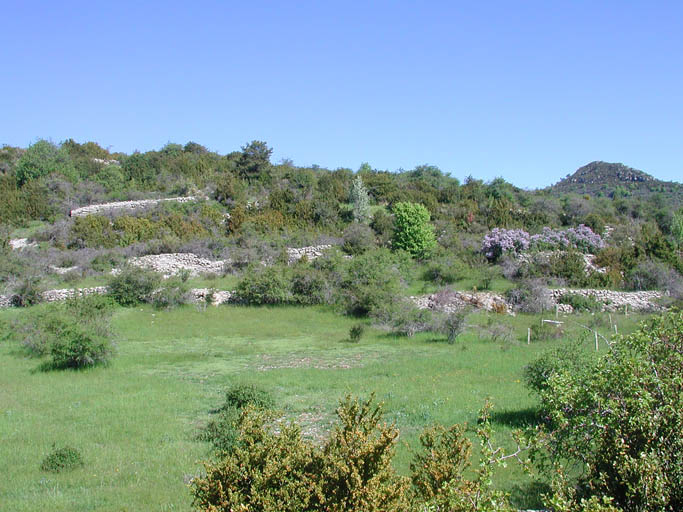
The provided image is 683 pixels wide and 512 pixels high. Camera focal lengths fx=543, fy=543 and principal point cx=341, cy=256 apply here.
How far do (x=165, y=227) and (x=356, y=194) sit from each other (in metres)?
13.1

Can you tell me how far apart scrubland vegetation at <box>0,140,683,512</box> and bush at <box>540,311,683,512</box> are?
24mm

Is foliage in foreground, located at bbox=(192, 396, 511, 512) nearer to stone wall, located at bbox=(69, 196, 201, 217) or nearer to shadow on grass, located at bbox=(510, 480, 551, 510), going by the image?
shadow on grass, located at bbox=(510, 480, 551, 510)

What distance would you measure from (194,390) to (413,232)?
21675 millimetres

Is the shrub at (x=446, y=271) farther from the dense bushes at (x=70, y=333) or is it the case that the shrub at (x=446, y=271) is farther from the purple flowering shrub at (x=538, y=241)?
the dense bushes at (x=70, y=333)

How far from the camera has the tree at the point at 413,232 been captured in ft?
106

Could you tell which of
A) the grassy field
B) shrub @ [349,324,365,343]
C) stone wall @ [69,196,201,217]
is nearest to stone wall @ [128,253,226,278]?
the grassy field

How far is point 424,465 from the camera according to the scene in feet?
14.8

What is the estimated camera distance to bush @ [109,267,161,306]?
24.2 meters

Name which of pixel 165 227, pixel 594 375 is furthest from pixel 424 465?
pixel 165 227

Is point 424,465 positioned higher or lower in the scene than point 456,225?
lower

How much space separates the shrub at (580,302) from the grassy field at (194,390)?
79.3 inches

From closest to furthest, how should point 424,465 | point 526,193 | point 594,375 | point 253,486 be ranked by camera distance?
point 253,486 < point 424,465 < point 594,375 < point 526,193

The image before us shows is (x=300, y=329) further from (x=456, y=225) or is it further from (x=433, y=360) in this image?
(x=456, y=225)

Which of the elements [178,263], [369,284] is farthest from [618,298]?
[178,263]
